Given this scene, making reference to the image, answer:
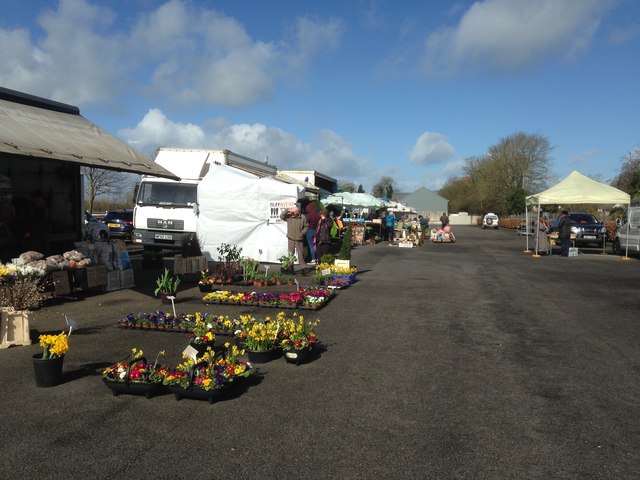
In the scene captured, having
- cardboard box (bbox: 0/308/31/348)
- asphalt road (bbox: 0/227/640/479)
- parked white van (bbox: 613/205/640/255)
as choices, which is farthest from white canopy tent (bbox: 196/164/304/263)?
parked white van (bbox: 613/205/640/255)

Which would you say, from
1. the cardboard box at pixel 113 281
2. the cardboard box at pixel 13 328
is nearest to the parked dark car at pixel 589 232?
the cardboard box at pixel 113 281

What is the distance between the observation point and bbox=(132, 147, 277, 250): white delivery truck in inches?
736

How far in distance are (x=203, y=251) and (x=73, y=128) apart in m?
7.15

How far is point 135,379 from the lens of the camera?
17.6ft

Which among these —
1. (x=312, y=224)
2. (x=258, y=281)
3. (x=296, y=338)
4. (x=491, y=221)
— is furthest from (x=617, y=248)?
(x=491, y=221)

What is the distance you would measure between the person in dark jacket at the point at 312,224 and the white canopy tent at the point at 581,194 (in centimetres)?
1060

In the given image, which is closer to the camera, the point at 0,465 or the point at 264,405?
the point at 0,465

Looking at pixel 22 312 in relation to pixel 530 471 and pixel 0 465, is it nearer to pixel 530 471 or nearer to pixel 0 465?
pixel 0 465

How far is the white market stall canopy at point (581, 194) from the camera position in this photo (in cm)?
2169

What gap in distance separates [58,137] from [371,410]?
29.4ft

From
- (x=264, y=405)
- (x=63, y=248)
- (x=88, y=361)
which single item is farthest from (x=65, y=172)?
(x=264, y=405)

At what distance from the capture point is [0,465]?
3.97m

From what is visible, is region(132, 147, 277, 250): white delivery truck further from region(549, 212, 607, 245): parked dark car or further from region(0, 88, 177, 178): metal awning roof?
region(549, 212, 607, 245): parked dark car

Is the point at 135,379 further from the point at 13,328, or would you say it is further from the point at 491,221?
the point at 491,221
